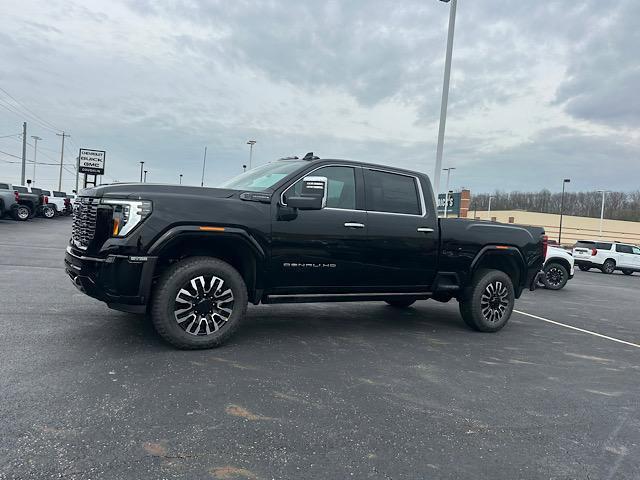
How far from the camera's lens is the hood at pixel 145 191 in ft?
13.9

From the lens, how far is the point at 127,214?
163 inches

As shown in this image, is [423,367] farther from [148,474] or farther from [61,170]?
[61,170]

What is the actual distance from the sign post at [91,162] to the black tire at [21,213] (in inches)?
409

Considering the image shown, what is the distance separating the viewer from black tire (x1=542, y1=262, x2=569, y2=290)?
13.0m

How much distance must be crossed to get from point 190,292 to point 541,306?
7595 mm

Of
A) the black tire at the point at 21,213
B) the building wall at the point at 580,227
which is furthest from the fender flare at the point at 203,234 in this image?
the building wall at the point at 580,227

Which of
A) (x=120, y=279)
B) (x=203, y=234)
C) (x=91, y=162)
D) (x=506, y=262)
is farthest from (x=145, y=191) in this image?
(x=91, y=162)

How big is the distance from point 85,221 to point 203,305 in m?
1.38

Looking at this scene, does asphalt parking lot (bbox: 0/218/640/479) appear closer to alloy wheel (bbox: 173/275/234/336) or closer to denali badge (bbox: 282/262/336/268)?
alloy wheel (bbox: 173/275/234/336)

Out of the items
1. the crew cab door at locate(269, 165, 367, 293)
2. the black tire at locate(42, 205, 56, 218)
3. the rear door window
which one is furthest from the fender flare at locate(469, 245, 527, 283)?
the black tire at locate(42, 205, 56, 218)

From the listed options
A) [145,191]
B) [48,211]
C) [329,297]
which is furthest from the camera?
[48,211]

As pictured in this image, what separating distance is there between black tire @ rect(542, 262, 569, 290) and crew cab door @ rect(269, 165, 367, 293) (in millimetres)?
9737

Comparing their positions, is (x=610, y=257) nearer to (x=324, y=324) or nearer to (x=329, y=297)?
(x=324, y=324)

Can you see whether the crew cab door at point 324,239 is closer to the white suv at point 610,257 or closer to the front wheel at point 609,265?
the white suv at point 610,257
